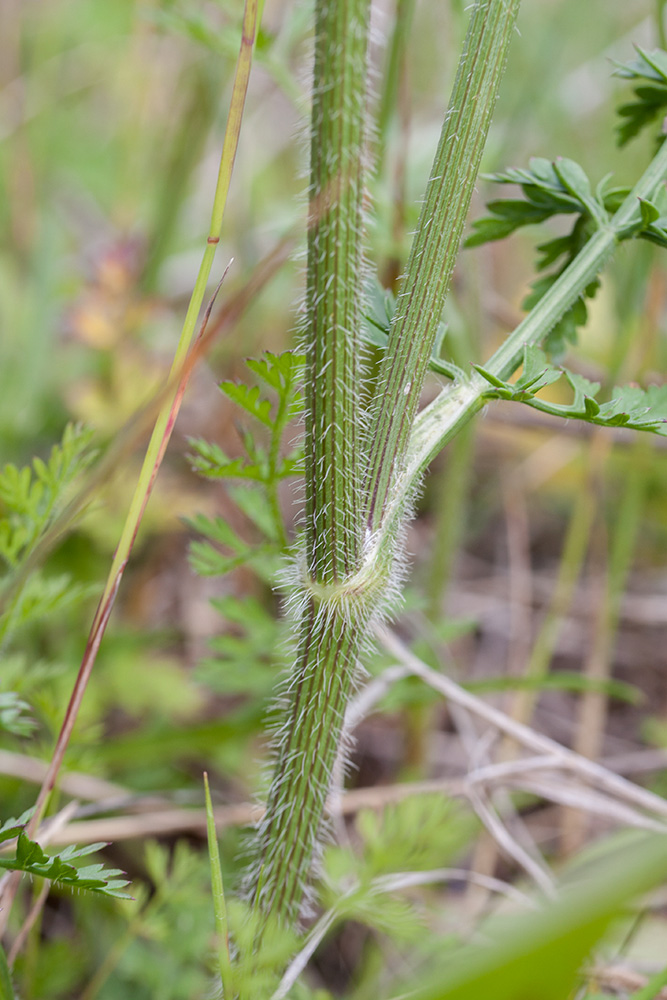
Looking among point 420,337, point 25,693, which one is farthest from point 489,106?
point 25,693

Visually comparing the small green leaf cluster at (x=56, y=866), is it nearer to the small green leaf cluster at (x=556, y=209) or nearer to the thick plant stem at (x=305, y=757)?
the thick plant stem at (x=305, y=757)

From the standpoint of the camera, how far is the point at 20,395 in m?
2.10

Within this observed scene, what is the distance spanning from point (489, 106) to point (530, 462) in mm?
1897

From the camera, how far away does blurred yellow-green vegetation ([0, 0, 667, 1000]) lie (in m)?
1.39

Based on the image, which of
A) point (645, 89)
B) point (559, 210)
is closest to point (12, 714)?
point (559, 210)

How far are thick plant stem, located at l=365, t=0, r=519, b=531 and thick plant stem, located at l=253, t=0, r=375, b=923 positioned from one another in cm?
3

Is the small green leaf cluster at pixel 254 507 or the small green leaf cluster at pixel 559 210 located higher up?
the small green leaf cluster at pixel 559 210

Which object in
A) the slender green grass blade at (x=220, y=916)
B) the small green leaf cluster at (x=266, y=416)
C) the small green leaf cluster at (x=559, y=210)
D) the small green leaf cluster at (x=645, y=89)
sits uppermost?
the small green leaf cluster at (x=645, y=89)

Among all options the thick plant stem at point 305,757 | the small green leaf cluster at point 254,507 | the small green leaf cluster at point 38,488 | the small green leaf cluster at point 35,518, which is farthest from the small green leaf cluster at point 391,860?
the small green leaf cluster at point 38,488

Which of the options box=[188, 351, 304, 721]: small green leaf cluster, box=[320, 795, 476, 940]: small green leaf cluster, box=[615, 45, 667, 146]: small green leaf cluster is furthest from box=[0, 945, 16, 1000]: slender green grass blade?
box=[615, 45, 667, 146]: small green leaf cluster

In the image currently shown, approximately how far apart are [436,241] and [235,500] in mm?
595

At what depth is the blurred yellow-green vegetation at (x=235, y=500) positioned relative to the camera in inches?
54.8

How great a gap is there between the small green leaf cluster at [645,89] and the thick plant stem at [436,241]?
0.24 m

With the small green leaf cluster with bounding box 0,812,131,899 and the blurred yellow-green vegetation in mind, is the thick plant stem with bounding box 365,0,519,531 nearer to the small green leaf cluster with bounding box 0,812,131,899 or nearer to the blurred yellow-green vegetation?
the blurred yellow-green vegetation
